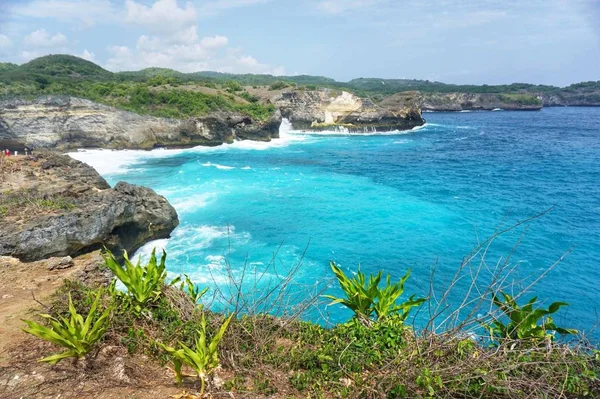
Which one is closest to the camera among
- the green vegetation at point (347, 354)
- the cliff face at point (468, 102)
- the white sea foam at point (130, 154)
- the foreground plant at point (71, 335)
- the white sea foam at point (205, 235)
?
the green vegetation at point (347, 354)

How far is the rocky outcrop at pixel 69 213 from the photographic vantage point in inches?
501

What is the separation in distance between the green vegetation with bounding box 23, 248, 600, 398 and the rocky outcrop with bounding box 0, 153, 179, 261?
742 cm

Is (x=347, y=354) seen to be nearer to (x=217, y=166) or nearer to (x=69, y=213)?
(x=69, y=213)

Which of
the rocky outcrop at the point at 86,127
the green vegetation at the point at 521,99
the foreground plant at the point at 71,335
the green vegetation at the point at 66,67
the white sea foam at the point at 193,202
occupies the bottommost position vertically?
the white sea foam at the point at 193,202

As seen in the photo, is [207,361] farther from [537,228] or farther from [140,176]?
[140,176]

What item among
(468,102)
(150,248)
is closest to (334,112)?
(150,248)

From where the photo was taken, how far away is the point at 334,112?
6900 cm

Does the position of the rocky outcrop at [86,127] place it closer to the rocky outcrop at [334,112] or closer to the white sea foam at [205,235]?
the rocky outcrop at [334,112]

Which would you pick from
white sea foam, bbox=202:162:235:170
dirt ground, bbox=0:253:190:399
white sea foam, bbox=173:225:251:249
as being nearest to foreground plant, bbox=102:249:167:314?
dirt ground, bbox=0:253:190:399

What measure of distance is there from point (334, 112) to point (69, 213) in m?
59.8

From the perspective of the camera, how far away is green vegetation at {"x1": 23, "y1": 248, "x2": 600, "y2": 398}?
4.52 m

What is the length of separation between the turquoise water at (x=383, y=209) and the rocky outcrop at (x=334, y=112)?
20654 millimetres

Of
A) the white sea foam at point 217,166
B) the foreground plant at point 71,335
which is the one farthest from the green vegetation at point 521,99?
the foreground plant at point 71,335

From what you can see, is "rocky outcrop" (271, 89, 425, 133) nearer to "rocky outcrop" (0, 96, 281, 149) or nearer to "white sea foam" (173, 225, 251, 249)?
"rocky outcrop" (0, 96, 281, 149)
